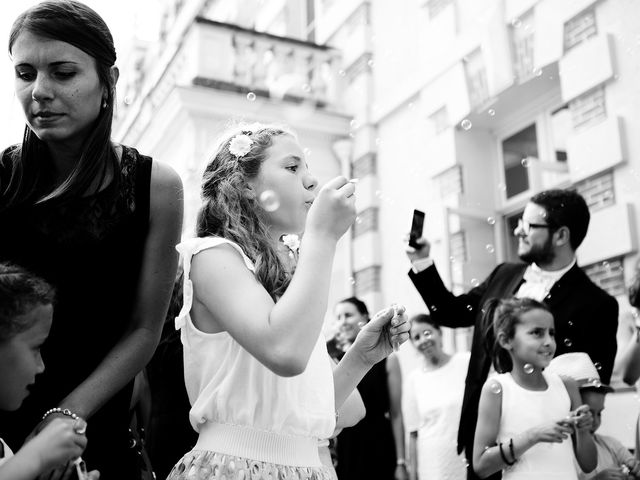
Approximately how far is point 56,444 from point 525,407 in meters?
2.25

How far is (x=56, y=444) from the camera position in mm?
1337

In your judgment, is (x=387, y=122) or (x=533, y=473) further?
(x=387, y=122)

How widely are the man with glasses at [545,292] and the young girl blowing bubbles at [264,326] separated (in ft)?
5.59

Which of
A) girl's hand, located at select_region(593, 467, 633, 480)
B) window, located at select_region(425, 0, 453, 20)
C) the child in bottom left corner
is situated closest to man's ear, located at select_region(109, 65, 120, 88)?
the child in bottom left corner

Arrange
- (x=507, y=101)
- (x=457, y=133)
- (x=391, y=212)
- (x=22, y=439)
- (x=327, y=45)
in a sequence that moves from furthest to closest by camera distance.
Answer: (x=327, y=45), (x=391, y=212), (x=457, y=133), (x=507, y=101), (x=22, y=439)

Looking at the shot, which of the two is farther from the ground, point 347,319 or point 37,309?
point 347,319

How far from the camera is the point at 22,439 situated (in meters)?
1.57

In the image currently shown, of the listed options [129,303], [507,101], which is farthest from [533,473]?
[507,101]

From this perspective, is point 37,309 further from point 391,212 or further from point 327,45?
point 327,45

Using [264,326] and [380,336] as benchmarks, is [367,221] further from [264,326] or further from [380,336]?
[264,326]

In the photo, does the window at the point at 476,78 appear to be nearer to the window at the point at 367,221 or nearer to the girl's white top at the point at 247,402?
the window at the point at 367,221

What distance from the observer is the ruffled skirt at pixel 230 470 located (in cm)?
164

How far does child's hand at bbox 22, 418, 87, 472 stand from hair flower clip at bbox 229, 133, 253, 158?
81cm

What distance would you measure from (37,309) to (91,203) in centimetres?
28
